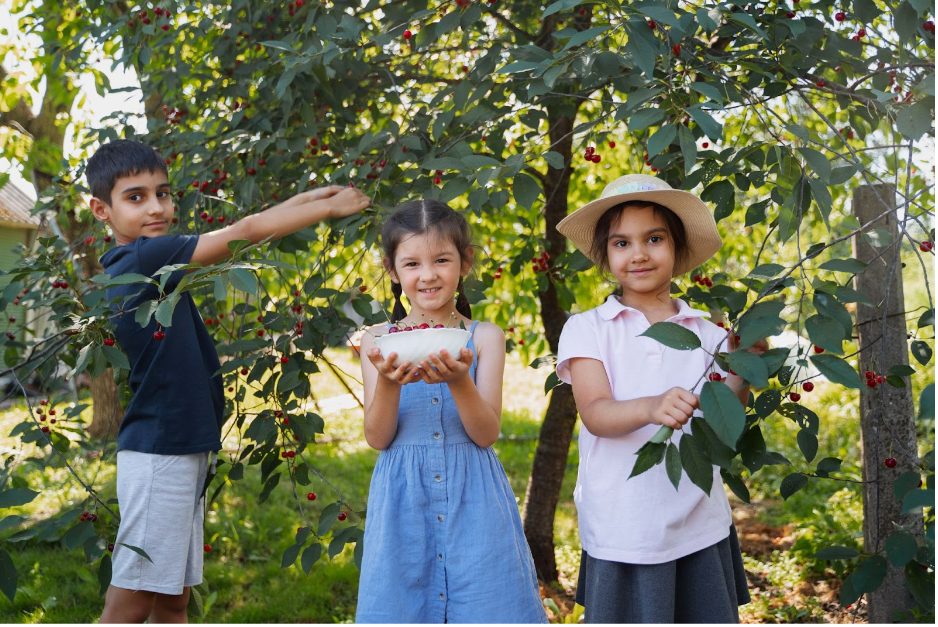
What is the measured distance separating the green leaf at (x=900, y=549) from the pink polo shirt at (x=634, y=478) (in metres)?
0.31

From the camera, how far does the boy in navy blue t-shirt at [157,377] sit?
2.11 metres

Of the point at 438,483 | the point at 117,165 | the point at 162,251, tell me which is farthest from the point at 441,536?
the point at 117,165

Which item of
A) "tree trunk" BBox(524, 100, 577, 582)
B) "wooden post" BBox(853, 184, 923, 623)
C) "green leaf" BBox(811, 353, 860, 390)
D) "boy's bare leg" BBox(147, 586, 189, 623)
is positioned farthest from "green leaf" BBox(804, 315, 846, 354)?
"tree trunk" BBox(524, 100, 577, 582)

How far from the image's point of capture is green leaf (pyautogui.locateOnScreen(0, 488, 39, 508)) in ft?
5.15

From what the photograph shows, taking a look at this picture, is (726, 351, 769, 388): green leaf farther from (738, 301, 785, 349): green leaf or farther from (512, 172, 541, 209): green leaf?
(512, 172, 541, 209): green leaf

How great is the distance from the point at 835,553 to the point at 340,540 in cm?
112

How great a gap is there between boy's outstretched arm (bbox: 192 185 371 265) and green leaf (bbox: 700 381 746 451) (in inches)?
44.8

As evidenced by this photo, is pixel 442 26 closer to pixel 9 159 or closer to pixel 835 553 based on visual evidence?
pixel 835 553

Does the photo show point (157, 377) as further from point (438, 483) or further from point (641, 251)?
point (641, 251)

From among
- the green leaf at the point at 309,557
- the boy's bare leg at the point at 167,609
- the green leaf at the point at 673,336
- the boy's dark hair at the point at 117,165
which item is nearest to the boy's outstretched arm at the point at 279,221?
the boy's dark hair at the point at 117,165

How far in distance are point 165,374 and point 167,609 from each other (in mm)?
657

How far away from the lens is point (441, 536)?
5.85 feet

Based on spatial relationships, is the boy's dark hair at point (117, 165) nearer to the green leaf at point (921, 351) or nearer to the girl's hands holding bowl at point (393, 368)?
the girl's hands holding bowl at point (393, 368)

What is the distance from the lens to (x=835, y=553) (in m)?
1.89
